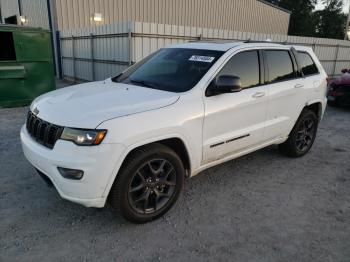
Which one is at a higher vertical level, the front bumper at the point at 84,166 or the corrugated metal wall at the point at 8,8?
the corrugated metal wall at the point at 8,8

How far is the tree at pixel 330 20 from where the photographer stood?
38688 millimetres

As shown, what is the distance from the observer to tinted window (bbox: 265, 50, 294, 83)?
13.7 ft

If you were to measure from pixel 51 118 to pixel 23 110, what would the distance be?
18.6 feet

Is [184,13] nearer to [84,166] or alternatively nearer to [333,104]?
[333,104]

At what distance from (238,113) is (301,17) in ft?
130

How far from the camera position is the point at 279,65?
435cm

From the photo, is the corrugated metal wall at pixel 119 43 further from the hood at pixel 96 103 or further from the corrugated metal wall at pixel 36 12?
the hood at pixel 96 103

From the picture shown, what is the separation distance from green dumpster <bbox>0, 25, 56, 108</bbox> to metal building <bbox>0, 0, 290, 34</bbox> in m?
5.67

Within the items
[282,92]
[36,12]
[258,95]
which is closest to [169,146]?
[258,95]

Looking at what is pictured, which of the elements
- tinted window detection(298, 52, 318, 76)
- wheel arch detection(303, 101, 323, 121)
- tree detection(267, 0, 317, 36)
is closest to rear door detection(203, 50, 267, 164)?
tinted window detection(298, 52, 318, 76)

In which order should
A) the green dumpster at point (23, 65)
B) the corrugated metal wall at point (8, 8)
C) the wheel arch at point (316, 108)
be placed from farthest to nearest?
the corrugated metal wall at point (8, 8) < the green dumpster at point (23, 65) < the wheel arch at point (316, 108)

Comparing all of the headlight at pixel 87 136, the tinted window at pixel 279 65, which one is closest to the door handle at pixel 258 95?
the tinted window at pixel 279 65

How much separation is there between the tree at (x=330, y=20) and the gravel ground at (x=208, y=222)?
4017cm

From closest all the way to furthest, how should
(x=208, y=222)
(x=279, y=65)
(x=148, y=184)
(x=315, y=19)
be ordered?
(x=148, y=184)
(x=208, y=222)
(x=279, y=65)
(x=315, y=19)
